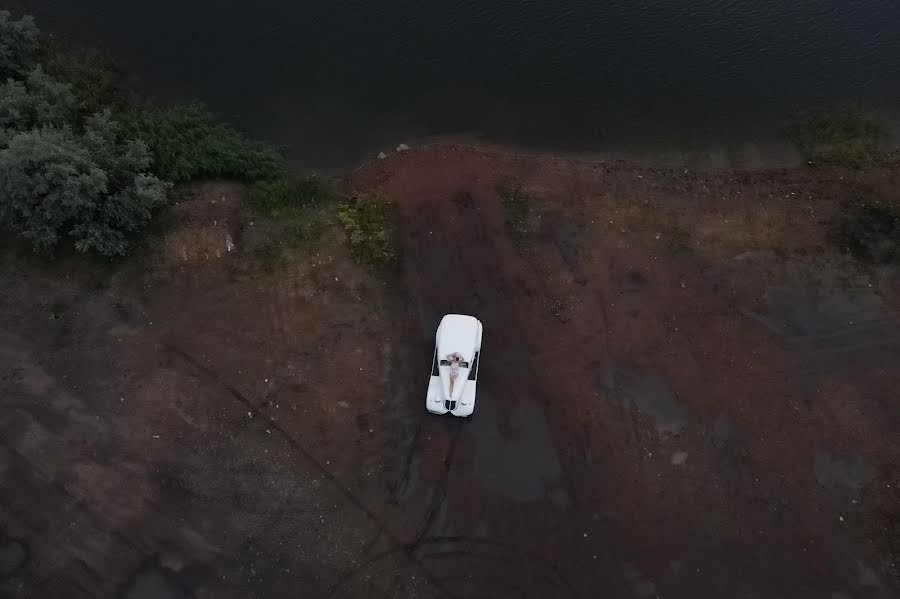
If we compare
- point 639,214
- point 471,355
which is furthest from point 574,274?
point 471,355

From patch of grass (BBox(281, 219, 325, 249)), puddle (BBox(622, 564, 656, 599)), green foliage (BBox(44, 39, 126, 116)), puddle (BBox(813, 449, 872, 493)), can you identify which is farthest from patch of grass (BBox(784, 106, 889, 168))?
green foliage (BBox(44, 39, 126, 116))

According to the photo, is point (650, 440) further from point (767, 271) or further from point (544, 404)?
point (767, 271)

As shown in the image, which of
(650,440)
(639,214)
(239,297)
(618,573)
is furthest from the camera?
(639,214)

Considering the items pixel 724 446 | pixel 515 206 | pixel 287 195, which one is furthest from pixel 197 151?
pixel 724 446

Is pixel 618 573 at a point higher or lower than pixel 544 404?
lower

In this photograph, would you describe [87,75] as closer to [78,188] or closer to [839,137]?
[78,188]

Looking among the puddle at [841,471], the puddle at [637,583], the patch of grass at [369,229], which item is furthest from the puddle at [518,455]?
the puddle at [841,471]
